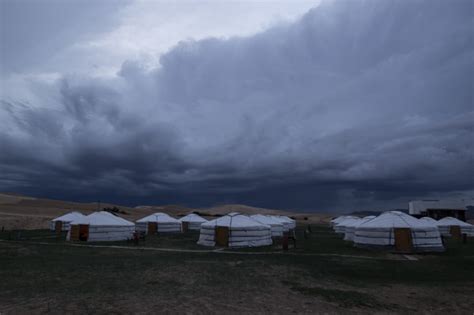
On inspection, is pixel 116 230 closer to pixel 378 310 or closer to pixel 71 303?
pixel 71 303

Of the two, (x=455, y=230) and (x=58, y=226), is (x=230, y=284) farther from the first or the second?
(x=455, y=230)

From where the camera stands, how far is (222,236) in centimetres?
2789

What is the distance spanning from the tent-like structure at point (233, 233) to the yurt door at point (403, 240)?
958 cm

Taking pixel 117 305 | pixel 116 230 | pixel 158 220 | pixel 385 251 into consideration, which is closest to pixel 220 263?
pixel 117 305

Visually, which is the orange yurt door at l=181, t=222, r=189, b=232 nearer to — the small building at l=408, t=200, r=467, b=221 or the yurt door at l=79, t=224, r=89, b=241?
the yurt door at l=79, t=224, r=89, b=241

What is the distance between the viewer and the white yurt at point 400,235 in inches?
984

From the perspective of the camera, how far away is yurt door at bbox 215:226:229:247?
2770cm

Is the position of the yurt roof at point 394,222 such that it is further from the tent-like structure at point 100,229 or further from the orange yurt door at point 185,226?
the orange yurt door at point 185,226

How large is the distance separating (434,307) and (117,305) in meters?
8.52

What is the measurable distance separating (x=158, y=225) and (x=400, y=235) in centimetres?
2619

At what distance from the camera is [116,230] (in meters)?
32.3

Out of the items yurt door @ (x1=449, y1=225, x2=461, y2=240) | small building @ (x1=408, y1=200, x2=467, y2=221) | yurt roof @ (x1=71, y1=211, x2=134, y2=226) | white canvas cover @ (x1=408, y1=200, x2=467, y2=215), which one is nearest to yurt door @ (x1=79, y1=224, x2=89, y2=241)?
yurt roof @ (x1=71, y1=211, x2=134, y2=226)

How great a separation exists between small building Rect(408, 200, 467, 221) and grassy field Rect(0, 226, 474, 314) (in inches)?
2395

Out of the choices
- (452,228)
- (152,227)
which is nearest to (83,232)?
(152,227)
